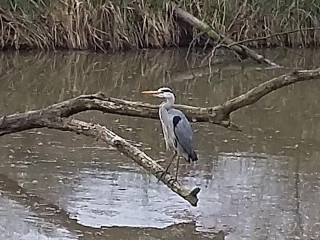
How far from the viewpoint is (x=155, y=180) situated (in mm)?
5301

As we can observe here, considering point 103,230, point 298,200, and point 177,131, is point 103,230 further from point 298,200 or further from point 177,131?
point 298,200

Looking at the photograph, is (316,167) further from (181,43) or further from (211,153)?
(181,43)

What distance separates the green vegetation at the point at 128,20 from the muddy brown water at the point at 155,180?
110 inches

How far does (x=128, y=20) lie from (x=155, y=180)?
22.9 ft

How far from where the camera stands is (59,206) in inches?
186

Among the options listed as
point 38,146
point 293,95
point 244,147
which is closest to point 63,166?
point 38,146

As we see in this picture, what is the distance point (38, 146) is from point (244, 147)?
1.55m

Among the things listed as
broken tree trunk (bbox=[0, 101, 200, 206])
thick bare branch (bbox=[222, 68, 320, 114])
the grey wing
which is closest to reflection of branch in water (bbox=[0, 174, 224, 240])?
broken tree trunk (bbox=[0, 101, 200, 206])

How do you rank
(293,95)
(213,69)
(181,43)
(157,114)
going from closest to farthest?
(157,114), (293,95), (213,69), (181,43)

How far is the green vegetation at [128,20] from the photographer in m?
11.6

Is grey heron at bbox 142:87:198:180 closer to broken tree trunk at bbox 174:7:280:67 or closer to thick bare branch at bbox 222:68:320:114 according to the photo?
thick bare branch at bbox 222:68:320:114

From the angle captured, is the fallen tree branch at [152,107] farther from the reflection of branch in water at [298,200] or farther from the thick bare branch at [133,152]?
the reflection of branch in water at [298,200]

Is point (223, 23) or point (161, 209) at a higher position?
point (223, 23)

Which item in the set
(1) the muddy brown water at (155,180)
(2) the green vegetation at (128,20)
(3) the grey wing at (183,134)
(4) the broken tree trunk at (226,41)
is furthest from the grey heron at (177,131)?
(2) the green vegetation at (128,20)
